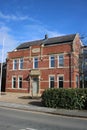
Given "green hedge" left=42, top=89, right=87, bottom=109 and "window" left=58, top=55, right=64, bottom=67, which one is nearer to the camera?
"green hedge" left=42, top=89, right=87, bottom=109

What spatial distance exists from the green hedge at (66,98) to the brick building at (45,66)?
14.3 metres

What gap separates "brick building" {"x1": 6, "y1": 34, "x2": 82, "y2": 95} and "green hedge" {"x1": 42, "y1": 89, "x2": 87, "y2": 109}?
47.1 feet

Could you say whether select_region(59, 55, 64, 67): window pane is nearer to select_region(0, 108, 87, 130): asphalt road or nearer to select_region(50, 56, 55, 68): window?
select_region(50, 56, 55, 68): window

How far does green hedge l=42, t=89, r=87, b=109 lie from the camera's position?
17469 mm

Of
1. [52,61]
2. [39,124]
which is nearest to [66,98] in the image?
[39,124]

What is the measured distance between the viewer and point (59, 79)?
3553 cm

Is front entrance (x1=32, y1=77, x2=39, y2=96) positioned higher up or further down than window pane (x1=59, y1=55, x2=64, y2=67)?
further down

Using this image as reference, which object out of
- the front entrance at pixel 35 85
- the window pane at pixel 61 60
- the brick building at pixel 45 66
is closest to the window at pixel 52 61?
the brick building at pixel 45 66

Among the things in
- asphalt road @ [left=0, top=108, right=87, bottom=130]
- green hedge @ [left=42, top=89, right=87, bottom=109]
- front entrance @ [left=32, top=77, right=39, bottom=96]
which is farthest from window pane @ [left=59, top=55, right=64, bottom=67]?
asphalt road @ [left=0, top=108, right=87, bottom=130]

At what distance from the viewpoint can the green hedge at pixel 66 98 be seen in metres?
17.5

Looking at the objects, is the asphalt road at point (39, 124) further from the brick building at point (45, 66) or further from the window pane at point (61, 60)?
the window pane at point (61, 60)

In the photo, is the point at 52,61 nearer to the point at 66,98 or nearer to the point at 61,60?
the point at 61,60

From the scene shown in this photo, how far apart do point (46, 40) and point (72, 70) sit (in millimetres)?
10208

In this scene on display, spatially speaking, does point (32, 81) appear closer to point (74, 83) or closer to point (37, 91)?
point (37, 91)
